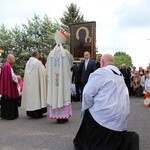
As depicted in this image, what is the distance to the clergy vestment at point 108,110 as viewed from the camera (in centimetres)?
682

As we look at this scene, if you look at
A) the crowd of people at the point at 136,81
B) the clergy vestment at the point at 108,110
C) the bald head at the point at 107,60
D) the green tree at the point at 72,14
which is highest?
the green tree at the point at 72,14

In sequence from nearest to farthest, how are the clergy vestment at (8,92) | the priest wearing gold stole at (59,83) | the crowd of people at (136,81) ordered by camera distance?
the priest wearing gold stole at (59,83), the clergy vestment at (8,92), the crowd of people at (136,81)

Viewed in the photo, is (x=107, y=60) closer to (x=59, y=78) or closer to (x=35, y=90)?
(x=59, y=78)

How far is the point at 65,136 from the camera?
29.5 ft

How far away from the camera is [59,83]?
10.9m

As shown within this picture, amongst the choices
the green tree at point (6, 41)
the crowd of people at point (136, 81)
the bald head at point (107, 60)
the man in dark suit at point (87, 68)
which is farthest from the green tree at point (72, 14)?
the bald head at point (107, 60)

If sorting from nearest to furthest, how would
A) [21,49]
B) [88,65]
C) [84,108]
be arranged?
[84,108], [88,65], [21,49]

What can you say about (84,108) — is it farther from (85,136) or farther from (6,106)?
(6,106)

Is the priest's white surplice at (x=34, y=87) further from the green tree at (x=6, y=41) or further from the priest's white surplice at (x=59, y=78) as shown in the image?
the green tree at (x=6, y=41)

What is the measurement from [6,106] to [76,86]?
5.65 meters

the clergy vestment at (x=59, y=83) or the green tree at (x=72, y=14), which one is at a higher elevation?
the green tree at (x=72, y=14)

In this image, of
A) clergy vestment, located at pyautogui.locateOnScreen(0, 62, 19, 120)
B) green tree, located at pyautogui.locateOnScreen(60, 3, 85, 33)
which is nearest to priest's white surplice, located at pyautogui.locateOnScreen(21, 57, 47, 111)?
clergy vestment, located at pyautogui.locateOnScreen(0, 62, 19, 120)

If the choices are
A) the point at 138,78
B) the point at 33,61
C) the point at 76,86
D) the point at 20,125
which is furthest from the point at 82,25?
the point at 20,125

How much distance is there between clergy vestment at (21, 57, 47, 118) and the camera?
1184cm
